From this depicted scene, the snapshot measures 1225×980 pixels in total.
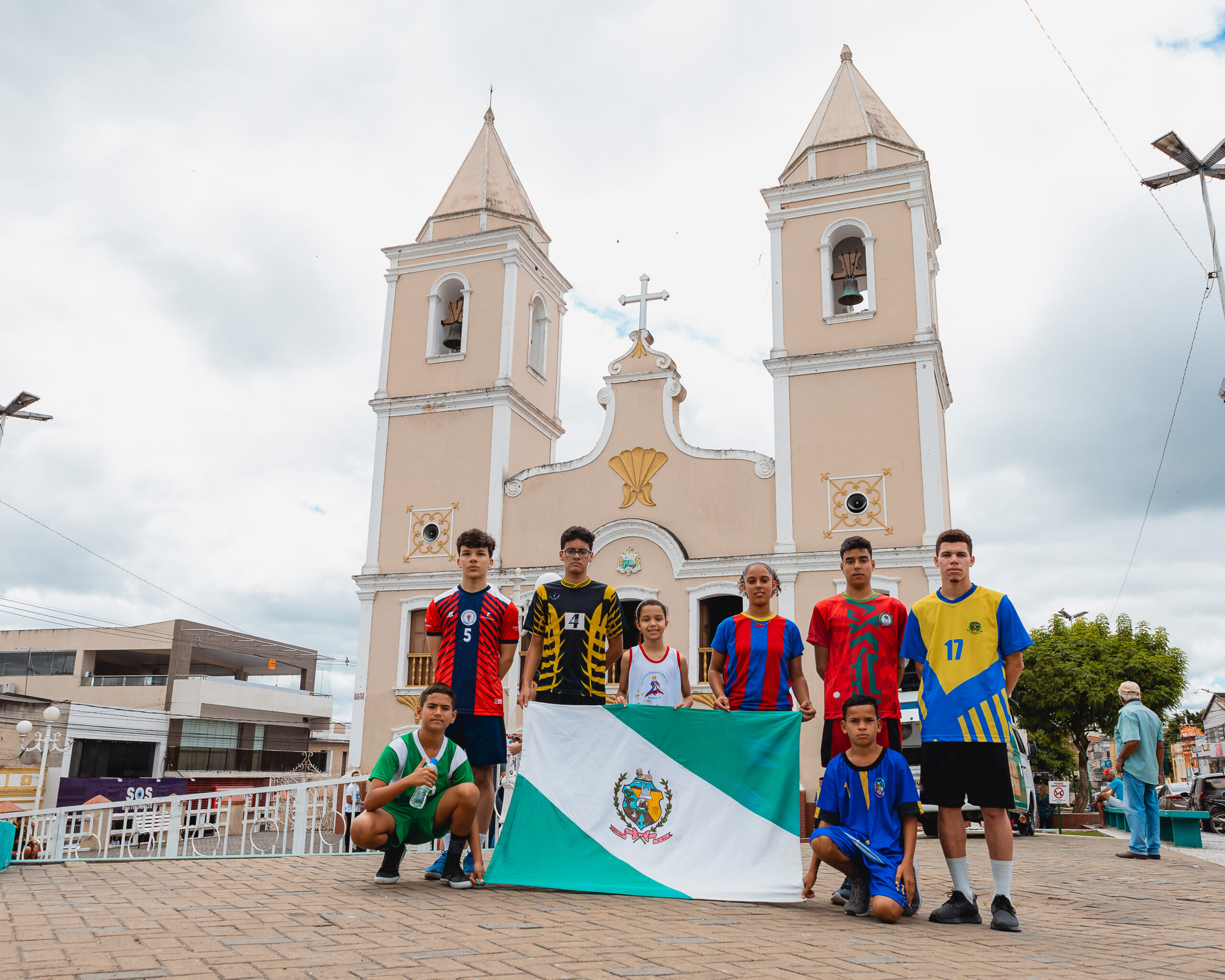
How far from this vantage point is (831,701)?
5281mm

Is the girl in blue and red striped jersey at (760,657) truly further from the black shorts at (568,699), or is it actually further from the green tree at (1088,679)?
the green tree at (1088,679)

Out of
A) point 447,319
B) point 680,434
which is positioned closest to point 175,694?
point 447,319

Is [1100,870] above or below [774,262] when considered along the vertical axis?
below

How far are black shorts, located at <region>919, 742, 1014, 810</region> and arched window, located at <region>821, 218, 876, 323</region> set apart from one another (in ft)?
45.9

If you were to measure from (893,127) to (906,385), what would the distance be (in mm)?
6306

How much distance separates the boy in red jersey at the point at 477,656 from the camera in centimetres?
546

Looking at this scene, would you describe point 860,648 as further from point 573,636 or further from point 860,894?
point 573,636

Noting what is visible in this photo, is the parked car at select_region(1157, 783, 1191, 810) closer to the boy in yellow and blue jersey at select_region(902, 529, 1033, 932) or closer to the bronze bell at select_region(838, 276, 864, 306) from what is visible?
the bronze bell at select_region(838, 276, 864, 306)

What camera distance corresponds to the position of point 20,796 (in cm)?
2019

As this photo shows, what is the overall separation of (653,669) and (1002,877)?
2625mm

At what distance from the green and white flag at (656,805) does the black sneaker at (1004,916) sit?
963 millimetres

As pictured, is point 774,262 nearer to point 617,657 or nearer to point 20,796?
point 617,657

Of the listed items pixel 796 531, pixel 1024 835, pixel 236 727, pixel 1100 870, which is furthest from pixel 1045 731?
pixel 236 727

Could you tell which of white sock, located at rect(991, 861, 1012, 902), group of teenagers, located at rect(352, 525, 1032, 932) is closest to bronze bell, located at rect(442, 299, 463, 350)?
group of teenagers, located at rect(352, 525, 1032, 932)
